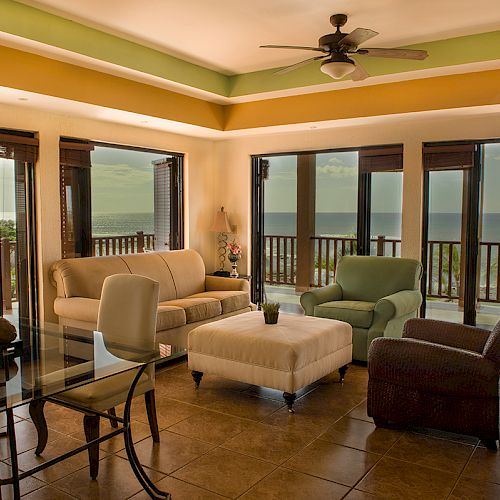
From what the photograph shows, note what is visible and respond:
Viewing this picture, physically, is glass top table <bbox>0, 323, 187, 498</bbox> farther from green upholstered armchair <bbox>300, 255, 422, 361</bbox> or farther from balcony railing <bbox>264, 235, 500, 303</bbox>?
balcony railing <bbox>264, 235, 500, 303</bbox>

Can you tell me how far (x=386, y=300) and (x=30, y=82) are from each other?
352 centimetres

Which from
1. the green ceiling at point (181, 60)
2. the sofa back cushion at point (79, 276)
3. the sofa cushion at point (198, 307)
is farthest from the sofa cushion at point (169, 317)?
the green ceiling at point (181, 60)

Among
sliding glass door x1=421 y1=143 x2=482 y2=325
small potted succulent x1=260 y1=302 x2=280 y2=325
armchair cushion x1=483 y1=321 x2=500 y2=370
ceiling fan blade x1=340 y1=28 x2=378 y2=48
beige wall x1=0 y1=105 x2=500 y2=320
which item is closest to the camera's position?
armchair cushion x1=483 y1=321 x2=500 y2=370

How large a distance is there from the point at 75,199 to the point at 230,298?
190 centimetres

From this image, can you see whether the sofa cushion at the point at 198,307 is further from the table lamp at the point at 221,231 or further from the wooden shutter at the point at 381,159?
the wooden shutter at the point at 381,159

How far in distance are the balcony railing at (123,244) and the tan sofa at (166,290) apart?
0.49m

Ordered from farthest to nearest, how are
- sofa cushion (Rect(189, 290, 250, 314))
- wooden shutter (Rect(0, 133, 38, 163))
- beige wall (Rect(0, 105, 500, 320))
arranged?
sofa cushion (Rect(189, 290, 250, 314))
beige wall (Rect(0, 105, 500, 320))
wooden shutter (Rect(0, 133, 38, 163))

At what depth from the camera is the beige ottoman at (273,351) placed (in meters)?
3.74

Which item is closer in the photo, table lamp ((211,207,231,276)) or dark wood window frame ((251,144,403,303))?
A: dark wood window frame ((251,144,403,303))

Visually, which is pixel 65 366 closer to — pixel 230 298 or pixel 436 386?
pixel 436 386

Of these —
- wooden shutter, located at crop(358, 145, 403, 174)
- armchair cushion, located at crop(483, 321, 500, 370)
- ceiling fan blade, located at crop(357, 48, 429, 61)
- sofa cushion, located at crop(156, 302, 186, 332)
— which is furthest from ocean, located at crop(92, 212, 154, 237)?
Answer: armchair cushion, located at crop(483, 321, 500, 370)

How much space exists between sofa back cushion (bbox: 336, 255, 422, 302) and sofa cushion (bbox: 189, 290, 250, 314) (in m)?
1.06

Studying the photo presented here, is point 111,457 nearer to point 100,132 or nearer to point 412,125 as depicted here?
point 100,132

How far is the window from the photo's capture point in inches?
214
